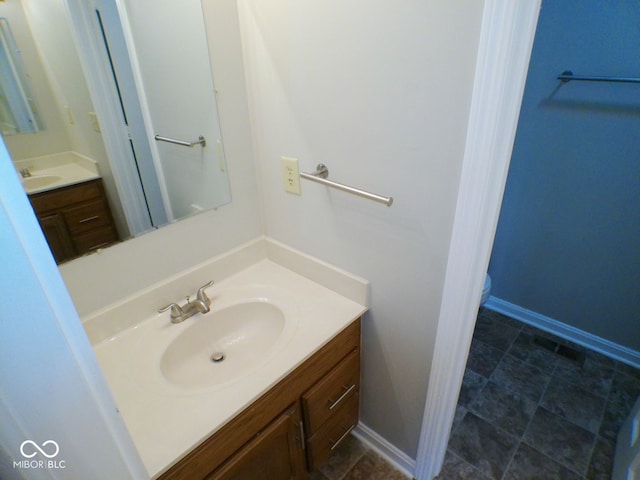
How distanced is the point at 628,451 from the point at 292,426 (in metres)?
1.25

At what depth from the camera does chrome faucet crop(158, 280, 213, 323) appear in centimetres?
113

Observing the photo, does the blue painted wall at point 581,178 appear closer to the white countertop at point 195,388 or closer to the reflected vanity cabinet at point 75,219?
the white countertop at point 195,388

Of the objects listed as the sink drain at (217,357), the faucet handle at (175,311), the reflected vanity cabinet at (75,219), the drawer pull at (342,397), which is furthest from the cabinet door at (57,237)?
the drawer pull at (342,397)

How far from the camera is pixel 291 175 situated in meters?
1.21

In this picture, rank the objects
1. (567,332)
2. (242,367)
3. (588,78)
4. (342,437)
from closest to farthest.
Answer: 1. (242,367)
2. (342,437)
3. (588,78)
4. (567,332)

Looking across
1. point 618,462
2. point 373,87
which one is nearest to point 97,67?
point 373,87

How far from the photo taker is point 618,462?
1328 millimetres

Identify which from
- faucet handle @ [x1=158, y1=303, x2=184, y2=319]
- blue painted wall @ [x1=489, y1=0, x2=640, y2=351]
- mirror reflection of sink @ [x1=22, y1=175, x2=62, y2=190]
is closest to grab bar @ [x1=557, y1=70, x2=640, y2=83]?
blue painted wall @ [x1=489, y1=0, x2=640, y2=351]

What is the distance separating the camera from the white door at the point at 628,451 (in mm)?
1132

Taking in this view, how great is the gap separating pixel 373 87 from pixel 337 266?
23.4 inches

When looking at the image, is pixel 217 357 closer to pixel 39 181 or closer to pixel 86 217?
pixel 86 217

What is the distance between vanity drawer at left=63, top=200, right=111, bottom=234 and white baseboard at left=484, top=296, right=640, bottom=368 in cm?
220

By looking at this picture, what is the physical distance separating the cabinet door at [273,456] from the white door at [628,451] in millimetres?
1061

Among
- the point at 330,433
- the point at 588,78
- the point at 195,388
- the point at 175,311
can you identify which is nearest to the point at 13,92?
the point at 175,311
